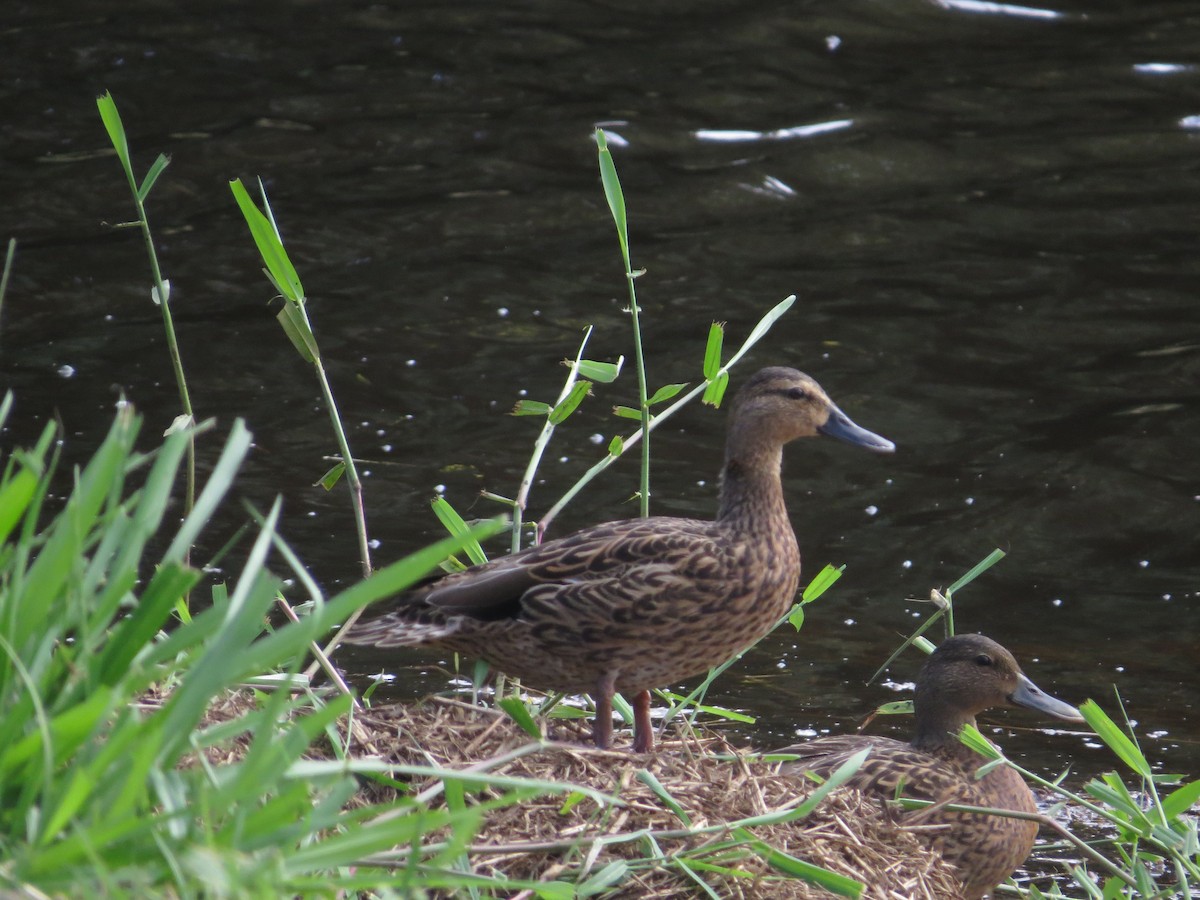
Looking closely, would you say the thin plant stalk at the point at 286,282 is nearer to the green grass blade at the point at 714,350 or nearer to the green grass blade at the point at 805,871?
the green grass blade at the point at 714,350

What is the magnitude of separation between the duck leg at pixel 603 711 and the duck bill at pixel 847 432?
119 cm

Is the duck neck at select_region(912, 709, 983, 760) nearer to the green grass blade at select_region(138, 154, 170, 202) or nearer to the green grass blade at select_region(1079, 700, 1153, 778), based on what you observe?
the green grass blade at select_region(1079, 700, 1153, 778)

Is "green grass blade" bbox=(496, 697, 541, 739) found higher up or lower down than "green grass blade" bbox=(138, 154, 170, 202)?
lower down

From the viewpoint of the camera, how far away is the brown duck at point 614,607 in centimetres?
471

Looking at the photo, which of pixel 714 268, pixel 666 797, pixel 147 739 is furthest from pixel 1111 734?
pixel 714 268

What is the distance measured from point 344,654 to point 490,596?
2.35 m

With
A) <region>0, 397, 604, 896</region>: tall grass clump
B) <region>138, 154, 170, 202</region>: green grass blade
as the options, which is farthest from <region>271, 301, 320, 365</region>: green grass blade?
<region>0, 397, 604, 896</region>: tall grass clump

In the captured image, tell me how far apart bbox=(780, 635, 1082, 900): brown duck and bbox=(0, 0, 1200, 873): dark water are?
885 millimetres

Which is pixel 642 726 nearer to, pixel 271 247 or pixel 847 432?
pixel 847 432

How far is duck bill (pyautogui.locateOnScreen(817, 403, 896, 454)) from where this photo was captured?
541 centimetres

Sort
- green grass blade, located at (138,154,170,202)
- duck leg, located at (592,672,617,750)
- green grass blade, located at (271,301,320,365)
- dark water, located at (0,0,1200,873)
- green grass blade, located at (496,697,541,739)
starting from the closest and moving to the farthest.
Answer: green grass blade, located at (138,154,170,202)
green grass blade, located at (496,697,541,739)
green grass blade, located at (271,301,320,365)
duck leg, located at (592,672,617,750)
dark water, located at (0,0,1200,873)

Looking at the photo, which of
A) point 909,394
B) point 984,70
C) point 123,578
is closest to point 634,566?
point 123,578

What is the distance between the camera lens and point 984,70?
42.5 ft

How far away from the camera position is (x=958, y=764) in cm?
539
